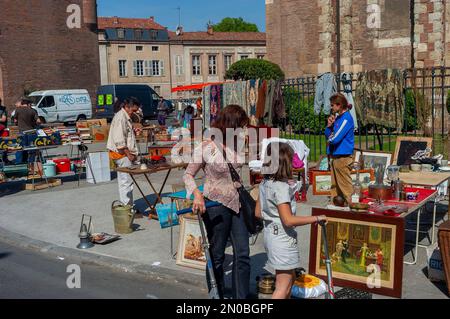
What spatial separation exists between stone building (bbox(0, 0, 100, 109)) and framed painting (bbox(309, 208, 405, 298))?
129 feet

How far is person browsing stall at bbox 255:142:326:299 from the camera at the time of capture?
15.2 feet

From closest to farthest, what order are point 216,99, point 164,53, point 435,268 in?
point 435,268 < point 216,99 < point 164,53

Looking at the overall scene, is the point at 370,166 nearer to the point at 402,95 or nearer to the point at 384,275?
the point at 402,95

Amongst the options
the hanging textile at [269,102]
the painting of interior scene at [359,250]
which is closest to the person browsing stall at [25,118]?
the hanging textile at [269,102]

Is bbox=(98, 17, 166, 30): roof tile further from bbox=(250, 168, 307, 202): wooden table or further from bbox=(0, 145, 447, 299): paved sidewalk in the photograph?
bbox=(250, 168, 307, 202): wooden table

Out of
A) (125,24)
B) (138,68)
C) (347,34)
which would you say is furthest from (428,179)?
(125,24)

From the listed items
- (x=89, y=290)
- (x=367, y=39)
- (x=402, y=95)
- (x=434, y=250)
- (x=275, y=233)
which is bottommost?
(x=89, y=290)

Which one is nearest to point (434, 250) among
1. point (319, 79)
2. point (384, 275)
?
point (384, 275)

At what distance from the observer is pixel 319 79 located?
12.9 meters

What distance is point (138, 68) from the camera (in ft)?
216

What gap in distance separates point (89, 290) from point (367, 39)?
19428 mm

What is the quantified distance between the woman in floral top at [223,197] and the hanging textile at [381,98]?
23.5 ft

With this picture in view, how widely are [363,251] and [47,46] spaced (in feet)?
142

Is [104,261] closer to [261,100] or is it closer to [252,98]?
[261,100]
